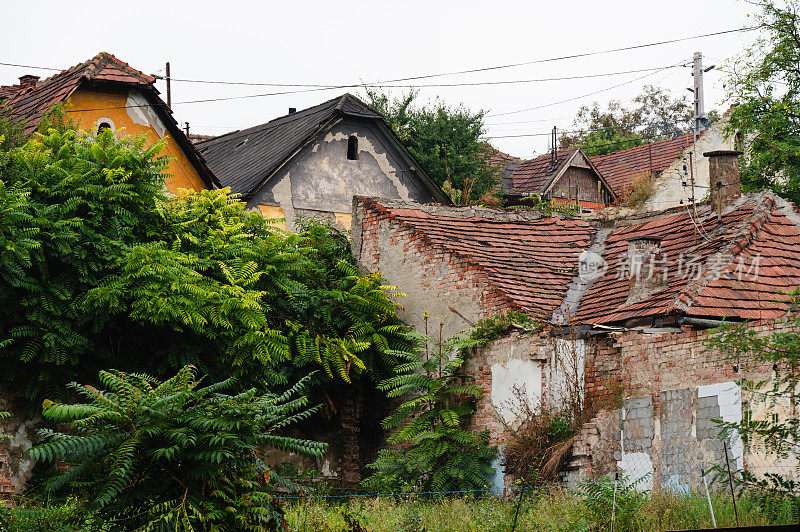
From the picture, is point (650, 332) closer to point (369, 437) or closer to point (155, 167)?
A: point (369, 437)

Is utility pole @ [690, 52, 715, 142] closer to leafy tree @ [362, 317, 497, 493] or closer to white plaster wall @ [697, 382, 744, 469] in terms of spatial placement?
leafy tree @ [362, 317, 497, 493]

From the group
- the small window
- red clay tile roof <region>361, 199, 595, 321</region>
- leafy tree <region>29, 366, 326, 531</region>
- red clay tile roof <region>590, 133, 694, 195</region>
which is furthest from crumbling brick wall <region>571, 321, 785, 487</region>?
red clay tile roof <region>590, 133, 694, 195</region>

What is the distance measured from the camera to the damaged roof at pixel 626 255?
13617 mm

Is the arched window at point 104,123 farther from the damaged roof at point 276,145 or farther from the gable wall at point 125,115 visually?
the damaged roof at point 276,145

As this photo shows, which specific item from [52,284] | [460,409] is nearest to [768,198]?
[460,409]

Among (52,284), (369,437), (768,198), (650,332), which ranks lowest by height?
(369,437)

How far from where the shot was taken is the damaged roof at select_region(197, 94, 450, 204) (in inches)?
925

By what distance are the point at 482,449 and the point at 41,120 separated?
35.5 feet

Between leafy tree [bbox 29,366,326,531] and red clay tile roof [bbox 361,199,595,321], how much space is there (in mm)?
6943

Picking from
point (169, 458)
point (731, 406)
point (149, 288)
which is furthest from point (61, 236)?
point (731, 406)

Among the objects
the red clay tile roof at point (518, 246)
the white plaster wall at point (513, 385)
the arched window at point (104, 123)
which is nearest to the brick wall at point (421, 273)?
the red clay tile roof at point (518, 246)

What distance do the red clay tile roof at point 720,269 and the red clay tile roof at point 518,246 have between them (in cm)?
71

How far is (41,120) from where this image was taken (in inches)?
714

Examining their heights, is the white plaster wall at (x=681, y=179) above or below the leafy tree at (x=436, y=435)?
above
